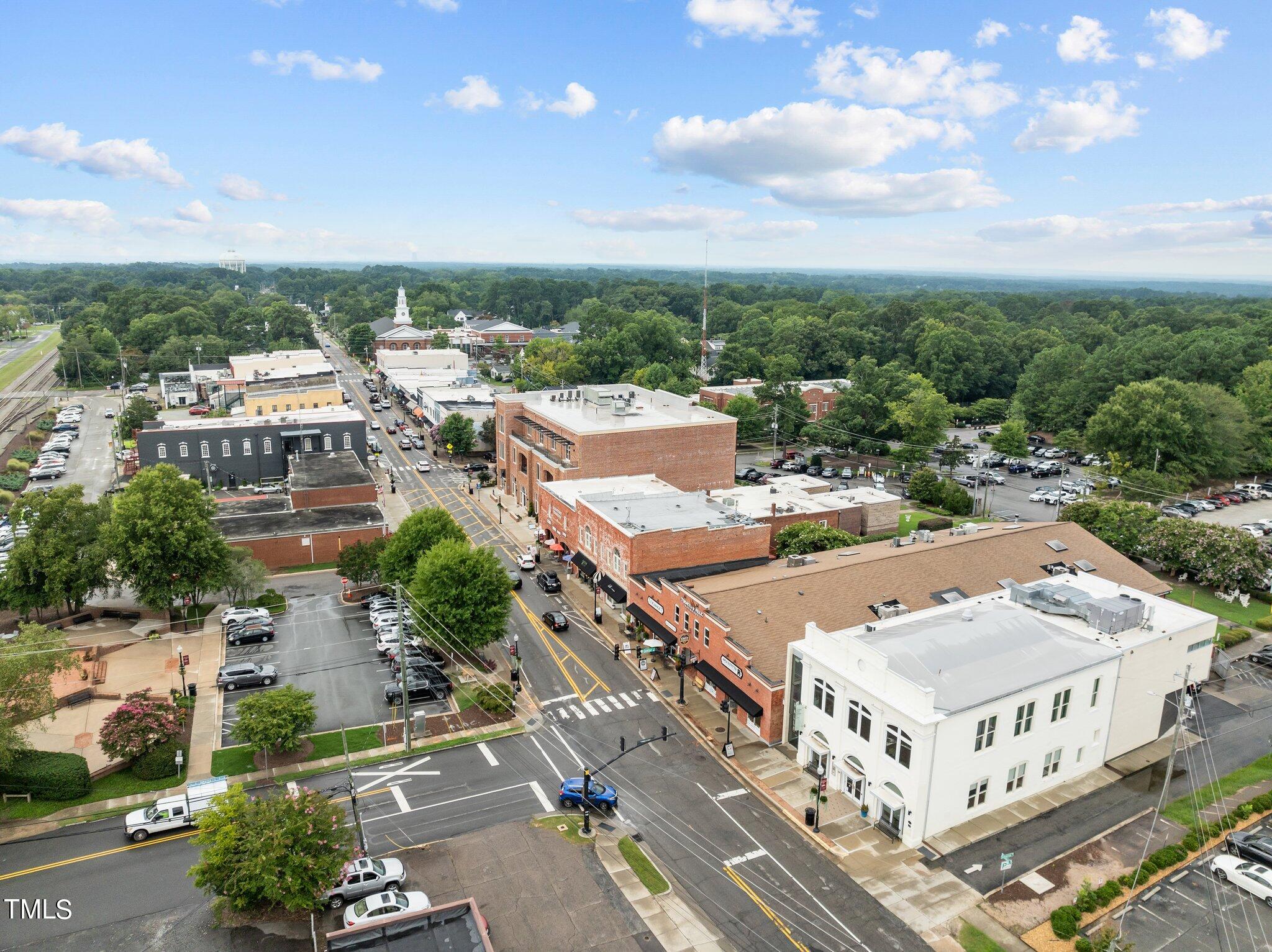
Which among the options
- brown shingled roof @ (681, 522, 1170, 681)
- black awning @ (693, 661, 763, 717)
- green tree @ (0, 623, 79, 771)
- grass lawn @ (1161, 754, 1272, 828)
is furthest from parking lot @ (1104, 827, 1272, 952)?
green tree @ (0, 623, 79, 771)

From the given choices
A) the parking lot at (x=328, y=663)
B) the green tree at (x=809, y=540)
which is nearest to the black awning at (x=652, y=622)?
the parking lot at (x=328, y=663)

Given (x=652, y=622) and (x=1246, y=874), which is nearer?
(x=1246, y=874)

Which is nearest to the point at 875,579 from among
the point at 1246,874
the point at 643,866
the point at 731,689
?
the point at 731,689

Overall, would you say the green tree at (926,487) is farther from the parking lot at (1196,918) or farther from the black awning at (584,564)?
the parking lot at (1196,918)

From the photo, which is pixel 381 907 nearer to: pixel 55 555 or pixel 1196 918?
pixel 1196 918

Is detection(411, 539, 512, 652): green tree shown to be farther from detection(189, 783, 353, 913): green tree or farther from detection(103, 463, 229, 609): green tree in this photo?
detection(189, 783, 353, 913): green tree
